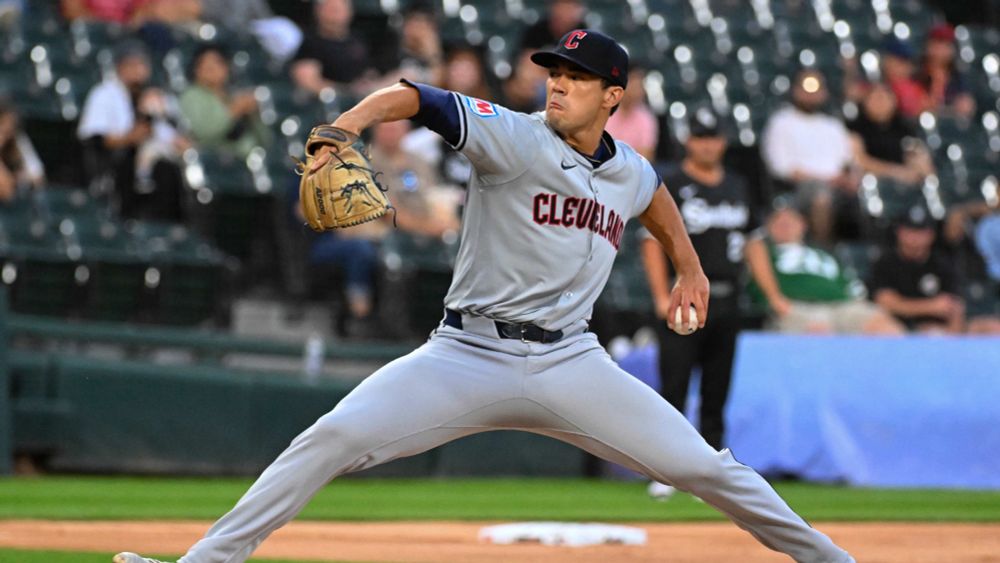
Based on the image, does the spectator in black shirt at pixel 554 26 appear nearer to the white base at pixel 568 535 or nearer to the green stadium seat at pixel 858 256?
the green stadium seat at pixel 858 256

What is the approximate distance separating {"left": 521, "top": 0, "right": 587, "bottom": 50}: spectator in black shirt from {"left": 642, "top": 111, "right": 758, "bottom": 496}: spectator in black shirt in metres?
5.10

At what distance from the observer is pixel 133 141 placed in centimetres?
1165

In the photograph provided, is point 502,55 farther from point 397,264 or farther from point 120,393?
point 120,393

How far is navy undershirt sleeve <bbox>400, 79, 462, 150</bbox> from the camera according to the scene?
14.5 feet

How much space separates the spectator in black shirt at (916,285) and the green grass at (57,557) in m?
8.03

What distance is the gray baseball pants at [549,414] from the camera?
4.61 metres

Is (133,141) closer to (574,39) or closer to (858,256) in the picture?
(858,256)

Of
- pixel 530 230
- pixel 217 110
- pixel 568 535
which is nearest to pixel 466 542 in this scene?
pixel 568 535

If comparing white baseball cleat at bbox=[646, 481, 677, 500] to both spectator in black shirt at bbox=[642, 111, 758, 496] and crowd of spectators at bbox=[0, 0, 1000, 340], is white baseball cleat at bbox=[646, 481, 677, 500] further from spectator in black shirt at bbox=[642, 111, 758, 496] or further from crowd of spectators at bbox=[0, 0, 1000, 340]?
crowd of spectators at bbox=[0, 0, 1000, 340]

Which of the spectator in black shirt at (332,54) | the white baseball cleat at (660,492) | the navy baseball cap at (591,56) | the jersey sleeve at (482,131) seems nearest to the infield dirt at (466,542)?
the white baseball cleat at (660,492)

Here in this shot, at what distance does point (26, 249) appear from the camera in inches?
426

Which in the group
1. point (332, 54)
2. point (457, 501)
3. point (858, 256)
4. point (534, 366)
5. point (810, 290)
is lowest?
point (457, 501)

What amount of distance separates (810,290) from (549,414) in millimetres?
7516

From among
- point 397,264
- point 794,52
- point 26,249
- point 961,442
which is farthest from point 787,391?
point 794,52
